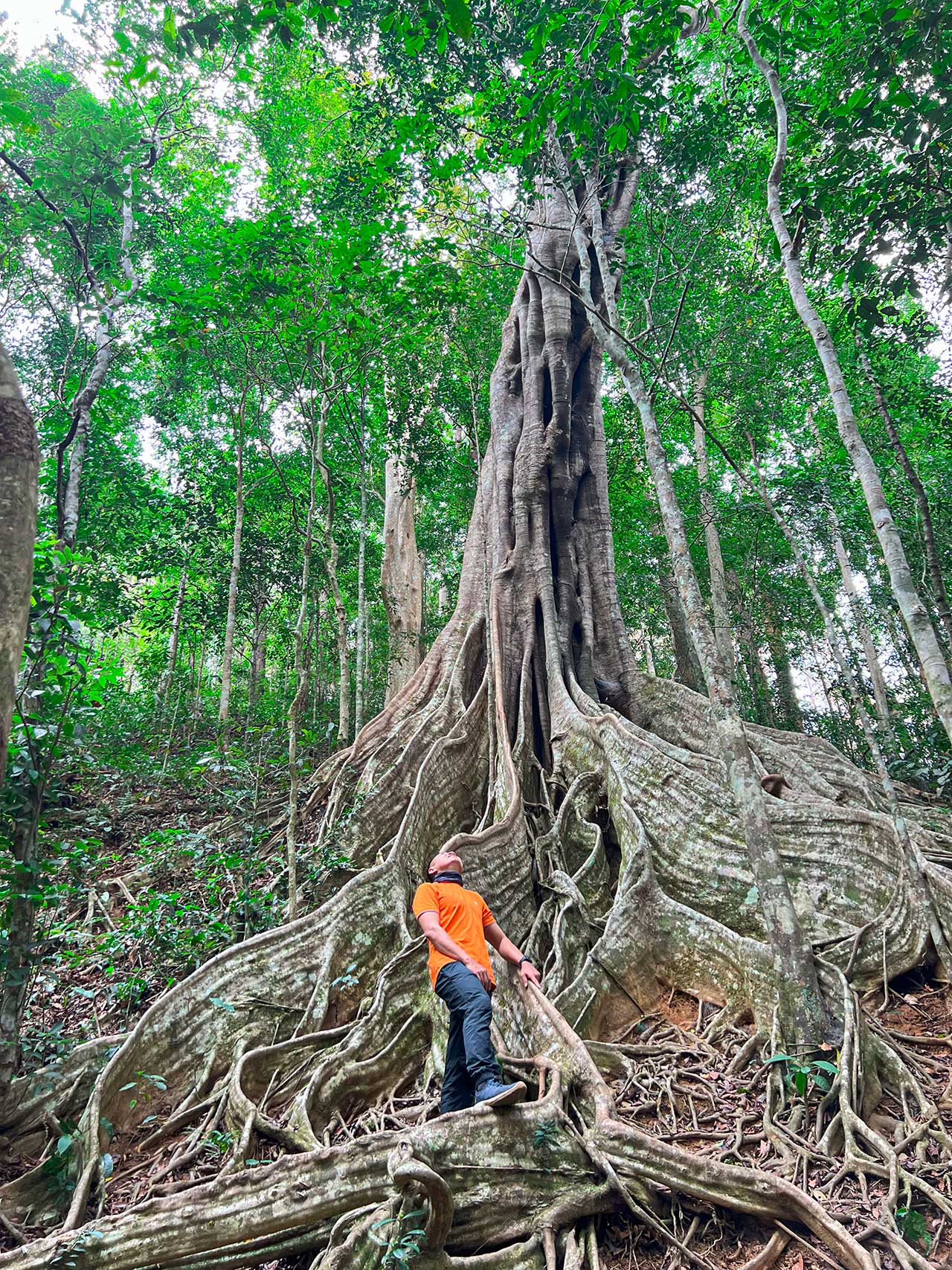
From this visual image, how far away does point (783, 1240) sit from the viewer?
2.48 metres

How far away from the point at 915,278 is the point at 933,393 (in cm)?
→ 363

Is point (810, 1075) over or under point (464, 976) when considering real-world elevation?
under

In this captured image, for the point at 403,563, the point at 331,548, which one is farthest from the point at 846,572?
the point at 331,548

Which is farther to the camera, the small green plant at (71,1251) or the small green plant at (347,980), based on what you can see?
the small green plant at (347,980)

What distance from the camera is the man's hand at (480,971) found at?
10.7 feet

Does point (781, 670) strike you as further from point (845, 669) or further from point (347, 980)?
point (347, 980)

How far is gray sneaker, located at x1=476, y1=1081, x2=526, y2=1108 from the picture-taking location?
280cm

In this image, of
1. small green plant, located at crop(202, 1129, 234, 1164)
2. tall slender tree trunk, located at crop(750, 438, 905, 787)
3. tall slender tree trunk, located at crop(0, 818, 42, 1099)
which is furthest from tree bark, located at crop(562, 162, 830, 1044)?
tall slender tree trunk, located at crop(0, 818, 42, 1099)

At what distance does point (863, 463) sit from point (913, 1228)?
3359mm

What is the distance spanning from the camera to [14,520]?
1458 millimetres

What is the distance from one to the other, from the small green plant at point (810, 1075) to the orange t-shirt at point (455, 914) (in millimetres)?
1463

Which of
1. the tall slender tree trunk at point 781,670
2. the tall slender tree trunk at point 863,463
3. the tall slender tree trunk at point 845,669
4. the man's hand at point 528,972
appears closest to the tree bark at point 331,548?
the tall slender tree trunk at point 863,463

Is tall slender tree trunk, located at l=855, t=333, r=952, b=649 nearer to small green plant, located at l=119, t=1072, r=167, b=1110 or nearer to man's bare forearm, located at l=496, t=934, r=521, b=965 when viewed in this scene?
man's bare forearm, located at l=496, t=934, r=521, b=965

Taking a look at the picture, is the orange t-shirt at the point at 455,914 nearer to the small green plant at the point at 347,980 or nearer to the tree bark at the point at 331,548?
the small green plant at the point at 347,980
